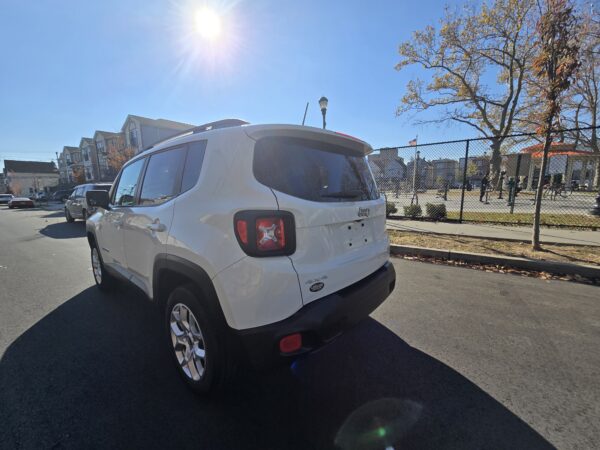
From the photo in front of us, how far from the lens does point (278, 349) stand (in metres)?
1.72

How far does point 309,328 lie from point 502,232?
767 cm

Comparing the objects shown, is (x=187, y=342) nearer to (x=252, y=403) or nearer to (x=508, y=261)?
(x=252, y=403)

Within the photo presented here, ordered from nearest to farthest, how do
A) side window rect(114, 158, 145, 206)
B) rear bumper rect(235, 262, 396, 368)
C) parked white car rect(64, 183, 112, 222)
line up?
rear bumper rect(235, 262, 396, 368) → side window rect(114, 158, 145, 206) → parked white car rect(64, 183, 112, 222)

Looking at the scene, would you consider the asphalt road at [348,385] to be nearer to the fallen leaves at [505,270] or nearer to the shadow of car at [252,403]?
the shadow of car at [252,403]

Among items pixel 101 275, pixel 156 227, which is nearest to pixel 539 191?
pixel 156 227

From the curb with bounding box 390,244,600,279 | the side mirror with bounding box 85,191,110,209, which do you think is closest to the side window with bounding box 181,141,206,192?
the side mirror with bounding box 85,191,110,209

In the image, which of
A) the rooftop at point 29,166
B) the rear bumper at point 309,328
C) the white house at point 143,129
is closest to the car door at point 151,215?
the rear bumper at point 309,328

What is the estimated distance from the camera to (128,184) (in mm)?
3363

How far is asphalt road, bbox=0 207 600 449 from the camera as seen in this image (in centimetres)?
179

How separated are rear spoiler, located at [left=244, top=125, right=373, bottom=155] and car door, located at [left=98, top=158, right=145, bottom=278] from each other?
1.78 metres

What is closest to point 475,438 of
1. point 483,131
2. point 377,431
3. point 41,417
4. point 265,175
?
point 377,431

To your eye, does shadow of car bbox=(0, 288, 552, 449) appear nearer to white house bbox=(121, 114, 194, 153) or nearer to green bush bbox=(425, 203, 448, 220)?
green bush bbox=(425, 203, 448, 220)

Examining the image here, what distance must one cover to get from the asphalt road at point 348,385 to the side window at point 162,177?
147 centimetres

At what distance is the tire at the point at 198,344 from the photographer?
6.26 ft
